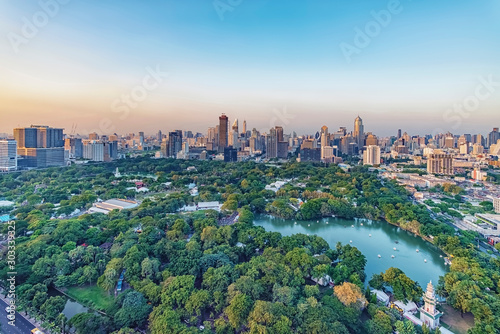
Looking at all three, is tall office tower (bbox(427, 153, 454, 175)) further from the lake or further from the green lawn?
the green lawn

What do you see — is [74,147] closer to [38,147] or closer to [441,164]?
[38,147]

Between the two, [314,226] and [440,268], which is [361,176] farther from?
[440,268]

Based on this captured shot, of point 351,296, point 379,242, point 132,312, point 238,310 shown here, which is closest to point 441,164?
point 379,242

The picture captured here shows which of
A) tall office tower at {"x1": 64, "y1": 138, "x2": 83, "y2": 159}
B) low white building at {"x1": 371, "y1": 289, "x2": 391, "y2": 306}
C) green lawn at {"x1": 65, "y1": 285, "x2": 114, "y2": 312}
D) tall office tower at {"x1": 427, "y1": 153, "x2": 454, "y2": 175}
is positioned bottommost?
green lawn at {"x1": 65, "y1": 285, "x2": 114, "y2": 312}

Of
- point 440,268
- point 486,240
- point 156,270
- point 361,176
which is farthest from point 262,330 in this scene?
point 361,176

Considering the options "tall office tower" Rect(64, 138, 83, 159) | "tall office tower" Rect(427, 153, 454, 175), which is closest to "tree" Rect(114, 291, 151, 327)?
"tall office tower" Rect(427, 153, 454, 175)

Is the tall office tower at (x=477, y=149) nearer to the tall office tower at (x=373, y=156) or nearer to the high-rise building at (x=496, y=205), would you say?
the tall office tower at (x=373, y=156)
